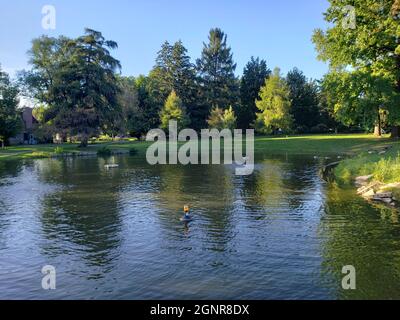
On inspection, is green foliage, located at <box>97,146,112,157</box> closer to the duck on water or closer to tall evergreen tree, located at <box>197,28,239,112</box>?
the duck on water

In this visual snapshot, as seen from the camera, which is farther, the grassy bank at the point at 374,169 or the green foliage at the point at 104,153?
the green foliage at the point at 104,153

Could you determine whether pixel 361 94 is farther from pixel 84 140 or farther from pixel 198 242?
pixel 84 140

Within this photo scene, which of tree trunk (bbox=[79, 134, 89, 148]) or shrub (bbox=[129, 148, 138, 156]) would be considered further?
tree trunk (bbox=[79, 134, 89, 148])

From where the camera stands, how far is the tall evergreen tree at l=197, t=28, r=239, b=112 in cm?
11553

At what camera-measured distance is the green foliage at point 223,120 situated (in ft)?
303

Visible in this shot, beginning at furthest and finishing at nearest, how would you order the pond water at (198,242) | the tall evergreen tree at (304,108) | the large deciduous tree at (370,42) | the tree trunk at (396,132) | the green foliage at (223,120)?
1. the tall evergreen tree at (304,108)
2. the green foliage at (223,120)
3. the tree trunk at (396,132)
4. the large deciduous tree at (370,42)
5. the pond water at (198,242)

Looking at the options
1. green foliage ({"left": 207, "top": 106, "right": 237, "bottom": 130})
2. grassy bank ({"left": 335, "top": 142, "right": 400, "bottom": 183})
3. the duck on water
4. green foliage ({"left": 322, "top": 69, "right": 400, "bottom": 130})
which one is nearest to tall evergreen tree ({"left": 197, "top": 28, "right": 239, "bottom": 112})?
green foliage ({"left": 207, "top": 106, "right": 237, "bottom": 130})

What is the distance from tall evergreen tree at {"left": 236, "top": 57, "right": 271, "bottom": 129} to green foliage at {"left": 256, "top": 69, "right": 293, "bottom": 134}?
44.0ft

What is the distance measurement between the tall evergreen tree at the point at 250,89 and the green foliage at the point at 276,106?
1340 centimetres

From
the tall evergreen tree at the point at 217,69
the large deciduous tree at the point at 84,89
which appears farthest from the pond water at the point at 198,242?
the tall evergreen tree at the point at 217,69

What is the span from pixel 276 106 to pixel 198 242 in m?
72.6

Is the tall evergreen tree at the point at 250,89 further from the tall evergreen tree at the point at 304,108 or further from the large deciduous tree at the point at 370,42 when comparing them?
the large deciduous tree at the point at 370,42

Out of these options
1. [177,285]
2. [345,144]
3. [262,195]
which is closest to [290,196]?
[262,195]

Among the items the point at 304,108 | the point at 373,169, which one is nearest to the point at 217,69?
the point at 304,108
